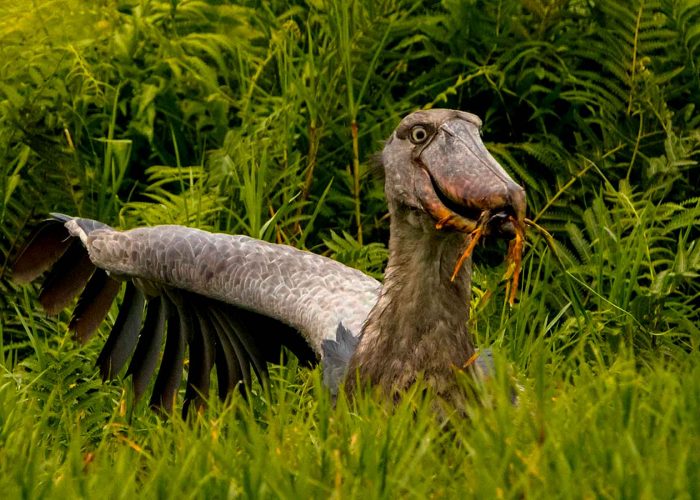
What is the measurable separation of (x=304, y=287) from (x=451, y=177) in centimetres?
102

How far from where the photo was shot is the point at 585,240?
5504 mm

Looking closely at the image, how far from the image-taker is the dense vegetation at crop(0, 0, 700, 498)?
5.02 meters

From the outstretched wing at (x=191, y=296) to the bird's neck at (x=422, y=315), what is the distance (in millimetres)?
462

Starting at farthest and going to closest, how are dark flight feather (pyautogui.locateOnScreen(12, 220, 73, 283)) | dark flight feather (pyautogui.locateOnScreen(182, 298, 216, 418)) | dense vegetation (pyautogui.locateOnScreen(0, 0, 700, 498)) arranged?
1. dark flight feather (pyautogui.locateOnScreen(12, 220, 73, 283))
2. dense vegetation (pyautogui.locateOnScreen(0, 0, 700, 498))
3. dark flight feather (pyautogui.locateOnScreen(182, 298, 216, 418))

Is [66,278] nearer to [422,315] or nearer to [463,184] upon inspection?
[422,315]

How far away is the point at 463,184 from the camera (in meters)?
3.80

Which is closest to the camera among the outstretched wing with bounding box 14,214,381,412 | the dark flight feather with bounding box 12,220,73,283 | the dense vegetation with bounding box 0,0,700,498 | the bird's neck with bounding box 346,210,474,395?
the bird's neck with bounding box 346,210,474,395

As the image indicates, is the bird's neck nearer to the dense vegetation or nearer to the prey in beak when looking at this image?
the prey in beak

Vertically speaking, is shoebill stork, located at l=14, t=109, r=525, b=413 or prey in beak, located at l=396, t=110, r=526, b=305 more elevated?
prey in beak, located at l=396, t=110, r=526, b=305

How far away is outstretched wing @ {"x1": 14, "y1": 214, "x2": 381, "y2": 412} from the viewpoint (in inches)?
185

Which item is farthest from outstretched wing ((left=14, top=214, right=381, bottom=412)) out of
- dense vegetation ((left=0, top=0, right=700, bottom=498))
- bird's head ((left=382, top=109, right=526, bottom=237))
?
bird's head ((left=382, top=109, right=526, bottom=237))

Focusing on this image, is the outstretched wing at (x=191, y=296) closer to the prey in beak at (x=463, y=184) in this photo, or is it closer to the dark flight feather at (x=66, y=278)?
the dark flight feather at (x=66, y=278)

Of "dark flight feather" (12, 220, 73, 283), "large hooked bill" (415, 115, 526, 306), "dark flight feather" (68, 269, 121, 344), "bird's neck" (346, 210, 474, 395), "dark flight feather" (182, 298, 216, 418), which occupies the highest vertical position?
"large hooked bill" (415, 115, 526, 306)

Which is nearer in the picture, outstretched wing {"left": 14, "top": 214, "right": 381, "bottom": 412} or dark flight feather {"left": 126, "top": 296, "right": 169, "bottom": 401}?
outstretched wing {"left": 14, "top": 214, "right": 381, "bottom": 412}
